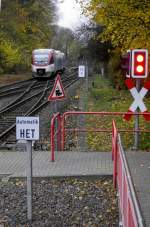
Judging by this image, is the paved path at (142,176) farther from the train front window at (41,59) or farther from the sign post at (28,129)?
the train front window at (41,59)

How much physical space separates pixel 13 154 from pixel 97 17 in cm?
1069

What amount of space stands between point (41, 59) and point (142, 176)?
45.3 m

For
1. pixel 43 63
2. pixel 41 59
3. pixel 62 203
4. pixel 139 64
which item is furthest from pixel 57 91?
pixel 41 59

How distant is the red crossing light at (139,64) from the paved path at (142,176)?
188cm

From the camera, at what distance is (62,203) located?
958cm

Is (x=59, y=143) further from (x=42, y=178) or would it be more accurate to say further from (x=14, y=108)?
(x=14, y=108)

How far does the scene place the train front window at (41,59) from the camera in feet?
180

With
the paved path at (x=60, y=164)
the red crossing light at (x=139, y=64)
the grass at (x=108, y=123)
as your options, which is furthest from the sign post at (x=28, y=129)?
the grass at (x=108, y=123)

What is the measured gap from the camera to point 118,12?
2142cm

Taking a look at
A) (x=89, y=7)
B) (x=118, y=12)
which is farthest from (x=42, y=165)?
(x=89, y=7)

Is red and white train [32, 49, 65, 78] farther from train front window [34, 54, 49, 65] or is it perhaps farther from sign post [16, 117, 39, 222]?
sign post [16, 117, 39, 222]

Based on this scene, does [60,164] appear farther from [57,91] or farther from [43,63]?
[43,63]

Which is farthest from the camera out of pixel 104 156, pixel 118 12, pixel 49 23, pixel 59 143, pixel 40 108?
pixel 49 23

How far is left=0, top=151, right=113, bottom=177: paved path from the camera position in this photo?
1147cm
